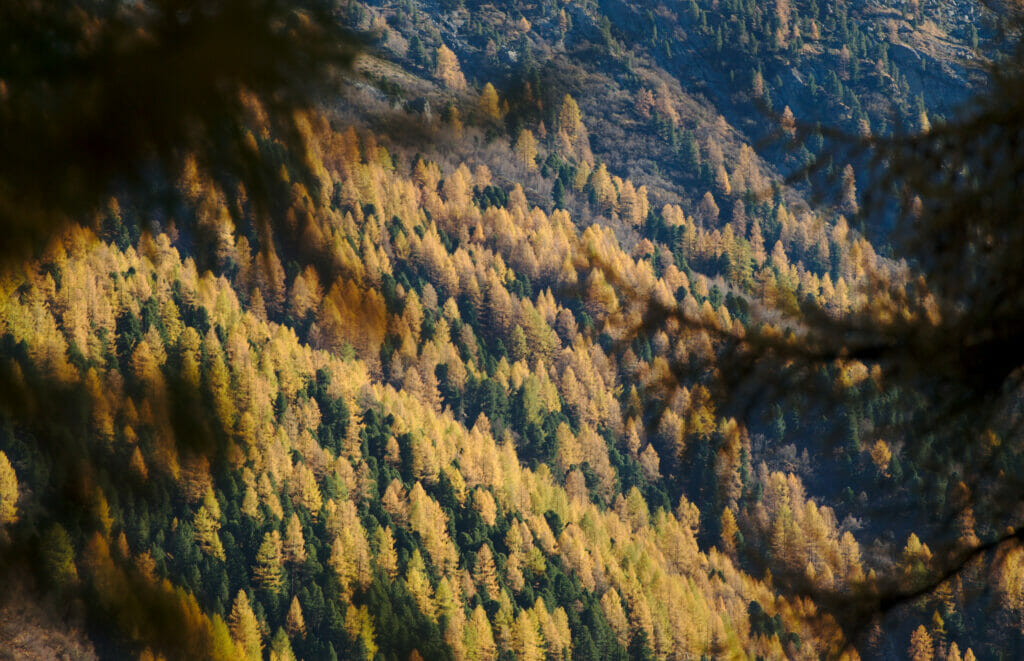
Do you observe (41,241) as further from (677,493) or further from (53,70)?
(677,493)

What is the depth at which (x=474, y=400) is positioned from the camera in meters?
140

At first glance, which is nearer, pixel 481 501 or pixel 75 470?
pixel 75 470

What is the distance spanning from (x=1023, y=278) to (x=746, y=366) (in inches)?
41.4

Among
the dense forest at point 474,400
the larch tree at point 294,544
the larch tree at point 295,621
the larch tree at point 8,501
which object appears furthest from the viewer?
the larch tree at point 294,544

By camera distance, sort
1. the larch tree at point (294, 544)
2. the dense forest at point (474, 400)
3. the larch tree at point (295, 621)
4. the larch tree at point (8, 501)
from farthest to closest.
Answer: the larch tree at point (294, 544) < the larch tree at point (295, 621) < the larch tree at point (8, 501) < the dense forest at point (474, 400)

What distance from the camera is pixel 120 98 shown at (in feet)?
8.27

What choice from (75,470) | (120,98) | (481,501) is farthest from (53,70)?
(481,501)

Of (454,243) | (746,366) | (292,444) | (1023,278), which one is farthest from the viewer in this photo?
(454,243)

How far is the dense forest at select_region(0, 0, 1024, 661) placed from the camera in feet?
8.91

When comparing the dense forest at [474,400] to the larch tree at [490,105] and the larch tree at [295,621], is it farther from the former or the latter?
the larch tree at [295,621]

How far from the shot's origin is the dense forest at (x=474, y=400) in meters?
2.71

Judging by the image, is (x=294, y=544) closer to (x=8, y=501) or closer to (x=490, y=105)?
(x=8, y=501)

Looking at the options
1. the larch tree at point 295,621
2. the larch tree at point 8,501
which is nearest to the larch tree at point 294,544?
the larch tree at point 295,621

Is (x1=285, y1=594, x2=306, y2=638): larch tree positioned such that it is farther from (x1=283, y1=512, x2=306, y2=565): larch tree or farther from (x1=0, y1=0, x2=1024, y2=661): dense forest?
(x1=283, y1=512, x2=306, y2=565): larch tree
